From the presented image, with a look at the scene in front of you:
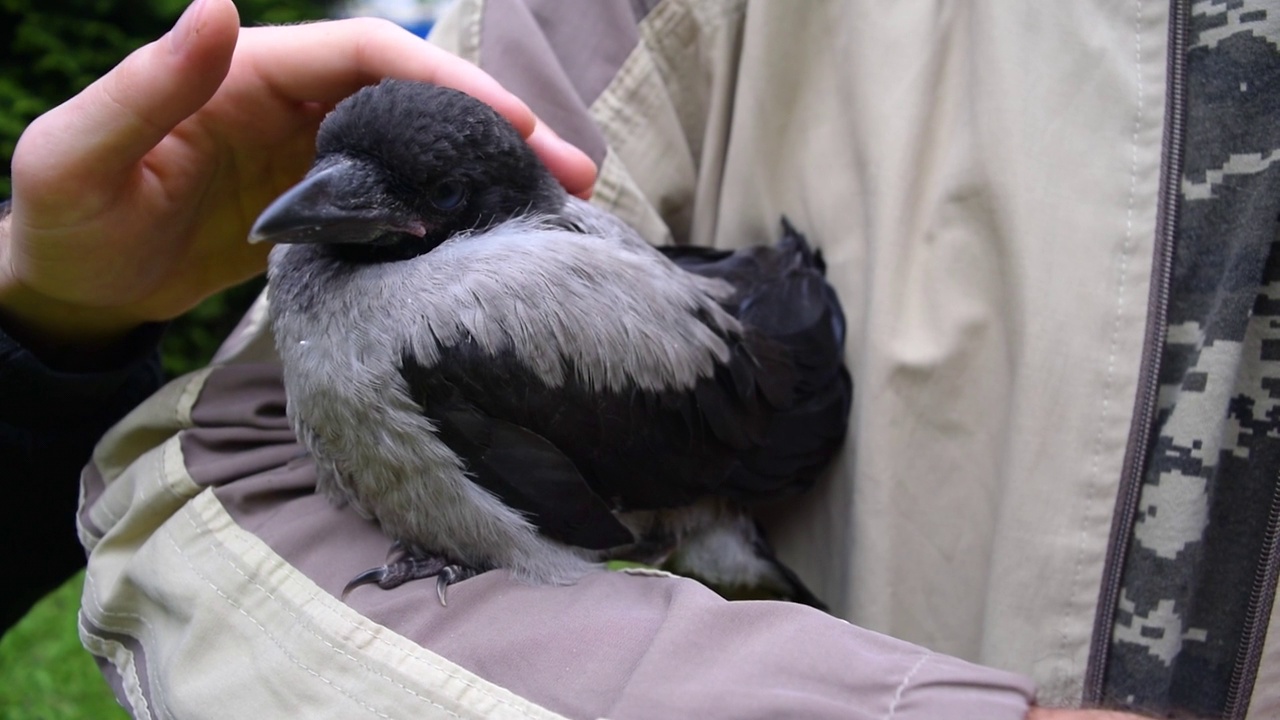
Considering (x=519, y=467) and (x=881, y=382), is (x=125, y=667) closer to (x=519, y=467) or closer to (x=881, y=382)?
(x=519, y=467)

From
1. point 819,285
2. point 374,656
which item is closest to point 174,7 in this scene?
point 819,285

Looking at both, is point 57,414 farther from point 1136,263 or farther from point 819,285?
point 1136,263

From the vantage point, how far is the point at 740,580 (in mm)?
1825

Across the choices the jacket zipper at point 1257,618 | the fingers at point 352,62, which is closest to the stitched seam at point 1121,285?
the jacket zipper at point 1257,618

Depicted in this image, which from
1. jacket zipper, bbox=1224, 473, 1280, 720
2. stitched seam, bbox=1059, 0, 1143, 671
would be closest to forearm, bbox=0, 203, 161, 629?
stitched seam, bbox=1059, 0, 1143, 671

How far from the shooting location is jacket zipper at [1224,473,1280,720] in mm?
1111

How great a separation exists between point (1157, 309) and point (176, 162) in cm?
168

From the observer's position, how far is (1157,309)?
47.8 inches

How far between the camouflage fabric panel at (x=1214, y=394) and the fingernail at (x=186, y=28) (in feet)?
4.92

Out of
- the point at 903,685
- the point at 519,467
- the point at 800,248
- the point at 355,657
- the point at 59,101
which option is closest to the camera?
the point at 903,685

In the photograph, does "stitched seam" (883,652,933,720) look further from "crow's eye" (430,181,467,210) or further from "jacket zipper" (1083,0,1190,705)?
"crow's eye" (430,181,467,210)

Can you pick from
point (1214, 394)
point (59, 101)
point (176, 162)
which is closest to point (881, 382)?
point (1214, 394)

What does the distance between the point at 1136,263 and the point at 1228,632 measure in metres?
0.63

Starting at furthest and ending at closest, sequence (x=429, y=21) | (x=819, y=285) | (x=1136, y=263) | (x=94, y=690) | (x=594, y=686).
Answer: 1. (x=429, y=21)
2. (x=94, y=690)
3. (x=819, y=285)
4. (x=1136, y=263)
5. (x=594, y=686)
